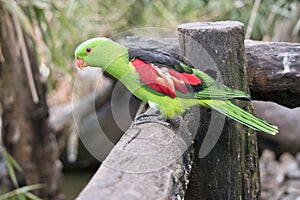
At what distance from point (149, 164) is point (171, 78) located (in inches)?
9.5

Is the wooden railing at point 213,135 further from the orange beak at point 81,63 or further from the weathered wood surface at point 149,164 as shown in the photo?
the orange beak at point 81,63

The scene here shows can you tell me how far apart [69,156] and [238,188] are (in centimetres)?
252

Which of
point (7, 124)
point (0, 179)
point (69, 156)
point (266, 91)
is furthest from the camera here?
point (69, 156)

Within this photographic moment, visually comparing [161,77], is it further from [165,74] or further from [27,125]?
[27,125]

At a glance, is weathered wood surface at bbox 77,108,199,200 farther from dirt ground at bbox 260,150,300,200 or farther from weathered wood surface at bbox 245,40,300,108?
dirt ground at bbox 260,150,300,200

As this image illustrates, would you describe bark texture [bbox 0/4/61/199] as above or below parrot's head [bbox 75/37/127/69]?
below

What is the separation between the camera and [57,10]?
6.15 ft

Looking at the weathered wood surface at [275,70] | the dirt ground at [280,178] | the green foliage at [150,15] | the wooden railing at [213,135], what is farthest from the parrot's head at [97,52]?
the dirt ground at [280,178]

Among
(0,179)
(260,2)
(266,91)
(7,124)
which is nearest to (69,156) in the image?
(0,179)

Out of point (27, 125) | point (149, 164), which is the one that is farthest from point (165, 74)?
point (27, 125)

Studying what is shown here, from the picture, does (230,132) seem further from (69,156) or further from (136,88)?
(69,156)

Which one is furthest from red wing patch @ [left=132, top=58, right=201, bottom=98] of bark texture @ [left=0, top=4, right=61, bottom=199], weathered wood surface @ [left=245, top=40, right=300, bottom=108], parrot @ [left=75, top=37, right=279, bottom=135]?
bark texture @ [left=0, top=4, right=61, bottom=199]

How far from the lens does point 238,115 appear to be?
968mm

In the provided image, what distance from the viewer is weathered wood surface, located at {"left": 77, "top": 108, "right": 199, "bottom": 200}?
645mm
